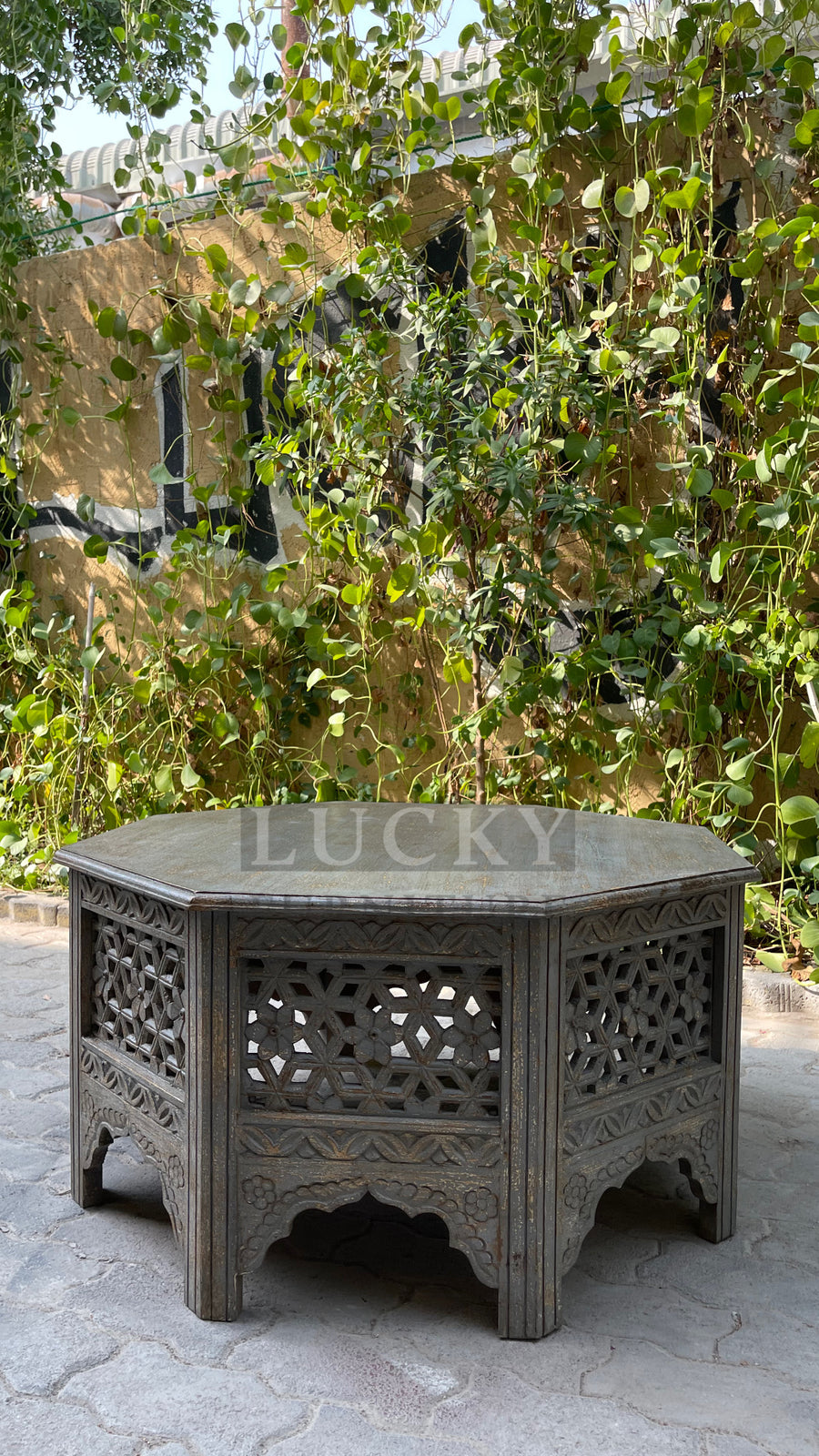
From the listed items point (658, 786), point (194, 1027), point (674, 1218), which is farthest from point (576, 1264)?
point (658, 786)

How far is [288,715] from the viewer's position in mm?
3934

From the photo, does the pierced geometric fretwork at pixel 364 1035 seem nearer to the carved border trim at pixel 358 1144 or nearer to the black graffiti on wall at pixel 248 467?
the carved border trim at pixel 358 1144

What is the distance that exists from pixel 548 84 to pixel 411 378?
2.97 ft

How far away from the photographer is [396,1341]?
149 cm

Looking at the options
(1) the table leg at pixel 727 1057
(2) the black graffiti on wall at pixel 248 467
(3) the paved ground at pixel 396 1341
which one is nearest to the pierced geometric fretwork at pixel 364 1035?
(3) the paved ground at pixel 396 1341

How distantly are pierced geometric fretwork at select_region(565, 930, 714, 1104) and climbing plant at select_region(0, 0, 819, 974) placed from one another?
48.3 inches

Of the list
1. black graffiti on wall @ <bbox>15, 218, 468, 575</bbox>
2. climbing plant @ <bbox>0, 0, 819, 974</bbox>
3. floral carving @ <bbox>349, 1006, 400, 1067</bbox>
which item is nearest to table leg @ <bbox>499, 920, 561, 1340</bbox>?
floral carving @ <bbox>349, 1006, 400, 1067</bbox>

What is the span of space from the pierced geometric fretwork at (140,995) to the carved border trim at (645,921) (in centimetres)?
56

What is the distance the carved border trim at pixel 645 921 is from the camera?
1562mm

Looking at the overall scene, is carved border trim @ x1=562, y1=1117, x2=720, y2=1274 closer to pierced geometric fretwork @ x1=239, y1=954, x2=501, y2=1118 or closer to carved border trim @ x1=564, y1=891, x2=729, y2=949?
pierced geometric fretwork @ x1=239, y1=954, x2=501, y2=1118

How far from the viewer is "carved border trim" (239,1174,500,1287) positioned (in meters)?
1.50

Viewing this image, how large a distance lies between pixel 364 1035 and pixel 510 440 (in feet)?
7.25

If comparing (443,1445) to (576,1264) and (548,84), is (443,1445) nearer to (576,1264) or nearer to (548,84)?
(576,1264)

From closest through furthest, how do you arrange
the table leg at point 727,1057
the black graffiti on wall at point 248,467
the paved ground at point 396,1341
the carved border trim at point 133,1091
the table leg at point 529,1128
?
the paved ground at point 396,1341 < the table leg at point 529,1128 < the carved border trim at point 133,1091 < the table leg at point 727,1057 < the black graffiti on wall at point 248,467
